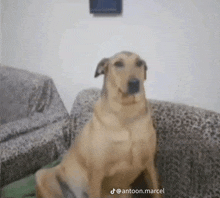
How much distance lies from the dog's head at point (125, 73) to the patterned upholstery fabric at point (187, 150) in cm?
21

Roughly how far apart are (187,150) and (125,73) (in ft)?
1.37

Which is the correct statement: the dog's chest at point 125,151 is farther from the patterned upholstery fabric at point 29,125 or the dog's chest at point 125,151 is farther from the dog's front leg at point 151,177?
the patterned upholstery fabric at point 29,125

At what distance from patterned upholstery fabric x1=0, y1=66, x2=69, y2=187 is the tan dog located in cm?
35

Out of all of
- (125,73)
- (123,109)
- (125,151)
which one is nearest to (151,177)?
(125,151)

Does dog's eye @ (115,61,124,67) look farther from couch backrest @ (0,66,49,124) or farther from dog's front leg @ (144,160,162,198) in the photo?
couch backrest @ (0,66,49,124)

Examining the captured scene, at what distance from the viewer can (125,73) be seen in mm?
701

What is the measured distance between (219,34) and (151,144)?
0.51 meters

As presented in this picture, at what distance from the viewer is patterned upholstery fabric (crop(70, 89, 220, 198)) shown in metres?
0.84

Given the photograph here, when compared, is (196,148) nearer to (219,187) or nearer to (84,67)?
(219,187)

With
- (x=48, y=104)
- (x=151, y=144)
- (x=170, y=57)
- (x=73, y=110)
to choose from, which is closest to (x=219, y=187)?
(x=151, y=144)

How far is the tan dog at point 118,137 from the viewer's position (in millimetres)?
724

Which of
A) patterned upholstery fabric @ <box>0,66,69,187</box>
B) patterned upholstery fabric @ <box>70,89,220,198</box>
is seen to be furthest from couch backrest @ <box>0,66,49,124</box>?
patterned upholstery fabric @ <box>70,89,220,198</box>

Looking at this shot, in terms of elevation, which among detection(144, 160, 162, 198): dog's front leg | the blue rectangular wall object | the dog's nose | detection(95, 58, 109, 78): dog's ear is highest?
the blue rectangular wall object

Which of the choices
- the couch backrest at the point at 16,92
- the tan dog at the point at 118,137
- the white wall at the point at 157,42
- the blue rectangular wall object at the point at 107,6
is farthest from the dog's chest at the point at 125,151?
the couch backrest at the point at 16,92
